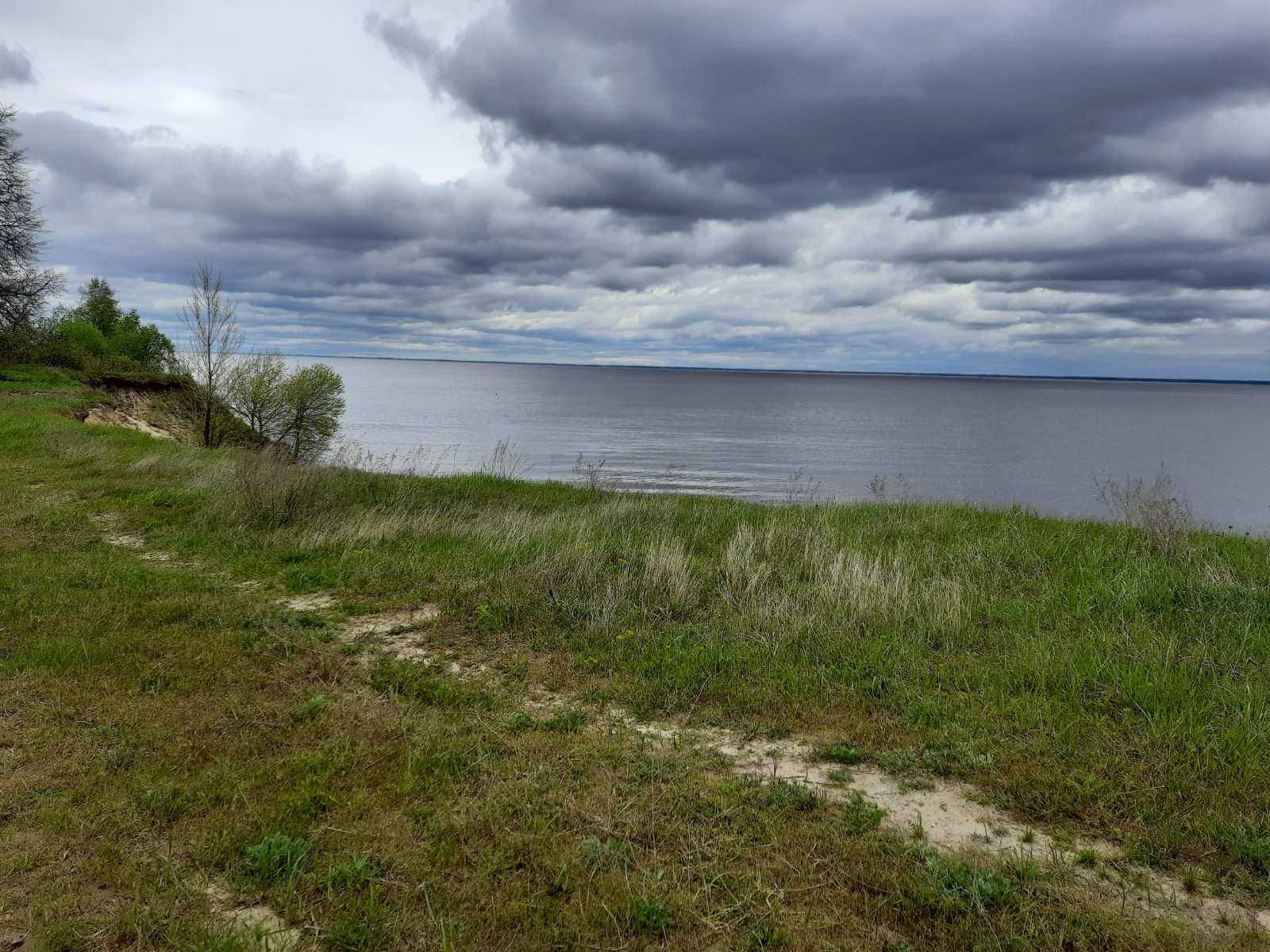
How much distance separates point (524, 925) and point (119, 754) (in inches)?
139

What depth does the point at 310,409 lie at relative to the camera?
46188mm

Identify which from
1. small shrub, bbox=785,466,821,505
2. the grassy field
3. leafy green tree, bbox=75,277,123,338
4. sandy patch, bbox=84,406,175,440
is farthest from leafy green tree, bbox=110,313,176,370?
the grassy field

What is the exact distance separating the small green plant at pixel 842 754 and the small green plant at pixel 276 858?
3827 millimetres

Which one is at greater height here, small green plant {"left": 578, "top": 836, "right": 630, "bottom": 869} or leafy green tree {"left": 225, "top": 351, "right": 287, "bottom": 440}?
leafy green tree {"left": 225, "top": 351, "right": 287, "bottom": 440}

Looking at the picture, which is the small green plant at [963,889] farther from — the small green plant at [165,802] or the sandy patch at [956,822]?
the small green plant at [165,802]

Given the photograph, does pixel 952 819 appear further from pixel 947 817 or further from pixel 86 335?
pixel 86 335

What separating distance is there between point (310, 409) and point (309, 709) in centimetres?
4442

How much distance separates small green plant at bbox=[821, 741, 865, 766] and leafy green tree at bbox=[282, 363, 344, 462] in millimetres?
42975

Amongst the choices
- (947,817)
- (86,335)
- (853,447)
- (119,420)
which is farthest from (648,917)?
(86,335)

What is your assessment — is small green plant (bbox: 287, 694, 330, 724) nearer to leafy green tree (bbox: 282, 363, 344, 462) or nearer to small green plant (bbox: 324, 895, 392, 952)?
small green plant (bbox: 324, 895, 392, 952)

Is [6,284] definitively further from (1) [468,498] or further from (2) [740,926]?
(2) [740,926]

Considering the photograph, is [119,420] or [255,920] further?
[119,420]

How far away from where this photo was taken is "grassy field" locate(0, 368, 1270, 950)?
394 centimetres

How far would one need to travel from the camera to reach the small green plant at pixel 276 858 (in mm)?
4094
